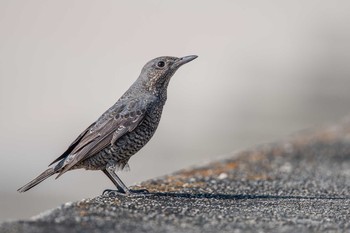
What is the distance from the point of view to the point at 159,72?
8.83m

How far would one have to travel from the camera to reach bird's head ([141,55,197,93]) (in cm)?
A: 876

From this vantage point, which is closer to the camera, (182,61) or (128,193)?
(128,193)

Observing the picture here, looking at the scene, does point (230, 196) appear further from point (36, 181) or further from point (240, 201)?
point (36, 181)

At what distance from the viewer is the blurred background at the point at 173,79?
18828 millimetres

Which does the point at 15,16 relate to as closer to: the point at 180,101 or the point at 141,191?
the point at 180,101

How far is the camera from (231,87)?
2406cm

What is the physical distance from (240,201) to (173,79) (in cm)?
1753

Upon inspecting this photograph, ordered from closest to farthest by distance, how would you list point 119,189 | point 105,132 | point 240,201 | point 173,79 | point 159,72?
point 240,201 → point 119,189 → point 105,132 → point 159,72 → point 173,79

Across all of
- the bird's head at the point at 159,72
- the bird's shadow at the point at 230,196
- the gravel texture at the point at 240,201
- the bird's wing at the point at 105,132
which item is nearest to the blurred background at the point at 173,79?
the gravel texture at the point at 240,201

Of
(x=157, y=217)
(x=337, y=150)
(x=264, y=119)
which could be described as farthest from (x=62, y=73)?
(x=157, y=217)

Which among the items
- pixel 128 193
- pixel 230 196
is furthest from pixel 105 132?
pixel 230 196

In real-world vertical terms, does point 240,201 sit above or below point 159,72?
below

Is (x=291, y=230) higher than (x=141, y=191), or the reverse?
(x=141, y=191)

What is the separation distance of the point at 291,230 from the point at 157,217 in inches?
37.6
